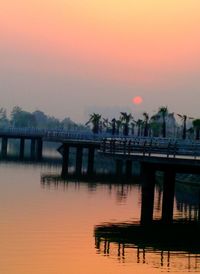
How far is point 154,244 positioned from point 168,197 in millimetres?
11034

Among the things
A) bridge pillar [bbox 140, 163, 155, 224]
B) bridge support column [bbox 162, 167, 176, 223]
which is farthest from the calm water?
bridge support column [bbox 162, 167, 176, 223]

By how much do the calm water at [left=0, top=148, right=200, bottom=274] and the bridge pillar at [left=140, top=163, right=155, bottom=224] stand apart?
36.6 inches

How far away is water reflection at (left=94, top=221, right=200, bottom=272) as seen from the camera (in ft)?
116

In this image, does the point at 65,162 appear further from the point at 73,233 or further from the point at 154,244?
the point at 154,244

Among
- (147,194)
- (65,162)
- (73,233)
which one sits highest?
(147,194)

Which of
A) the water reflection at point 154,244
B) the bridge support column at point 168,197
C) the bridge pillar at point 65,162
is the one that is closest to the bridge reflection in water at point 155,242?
the water reflection at point 154,244

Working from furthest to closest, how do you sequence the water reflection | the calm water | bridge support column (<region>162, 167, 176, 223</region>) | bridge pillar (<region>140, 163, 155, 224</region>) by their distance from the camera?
bridge support column (<region>162, 167, 176, 223</region>), bridge pillar (<region>140, 163, 155, 224</region>), the water reflection, the calm water

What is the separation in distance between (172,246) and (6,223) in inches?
427

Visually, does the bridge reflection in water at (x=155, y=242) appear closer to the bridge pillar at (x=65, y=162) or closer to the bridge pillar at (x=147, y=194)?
the bridge pillar at (x=147, y=194)

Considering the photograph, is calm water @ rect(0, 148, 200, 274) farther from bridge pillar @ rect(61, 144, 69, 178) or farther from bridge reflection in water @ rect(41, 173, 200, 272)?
bridge pillar @ rect(61, 144, 69, 178)

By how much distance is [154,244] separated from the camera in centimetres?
4034

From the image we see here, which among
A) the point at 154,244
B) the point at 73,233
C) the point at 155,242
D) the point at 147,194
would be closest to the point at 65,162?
the point at 147,194

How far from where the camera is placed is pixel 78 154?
108250 millimetres

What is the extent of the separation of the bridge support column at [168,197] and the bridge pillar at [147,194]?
3.55 ft
